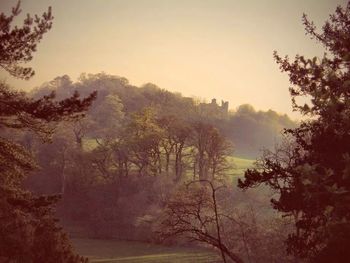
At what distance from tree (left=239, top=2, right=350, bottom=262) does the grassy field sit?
78.6 feet

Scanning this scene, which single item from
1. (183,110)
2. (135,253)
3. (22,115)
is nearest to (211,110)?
(183,110)

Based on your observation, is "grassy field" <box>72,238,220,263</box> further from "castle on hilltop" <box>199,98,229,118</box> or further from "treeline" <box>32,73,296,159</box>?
"castle on hilltop" <box>199,98,229,118</box>

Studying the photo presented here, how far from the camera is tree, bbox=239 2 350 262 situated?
9531mm

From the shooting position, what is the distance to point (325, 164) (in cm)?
1248

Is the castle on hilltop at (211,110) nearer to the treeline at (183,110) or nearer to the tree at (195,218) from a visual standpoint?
the treeline at (183,110)

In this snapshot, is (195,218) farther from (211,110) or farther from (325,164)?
(211,110)

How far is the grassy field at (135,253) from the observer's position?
3569cm

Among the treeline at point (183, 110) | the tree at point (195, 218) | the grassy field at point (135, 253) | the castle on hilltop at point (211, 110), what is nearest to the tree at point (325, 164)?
the tree at point (195, 218)

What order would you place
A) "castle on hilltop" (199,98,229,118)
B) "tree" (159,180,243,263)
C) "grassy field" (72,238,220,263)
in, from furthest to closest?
"castle on hilltop" (199,98,229,118)
"grassy field" (72,238,220,263)
"tree" (159,180,243,263)

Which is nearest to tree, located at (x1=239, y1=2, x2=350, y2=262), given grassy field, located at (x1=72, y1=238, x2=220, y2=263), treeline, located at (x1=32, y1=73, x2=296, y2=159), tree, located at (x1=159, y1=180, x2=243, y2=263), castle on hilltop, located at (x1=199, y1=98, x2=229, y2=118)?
tree, located at (x1=159, y1=180, x2=243, y2=263)

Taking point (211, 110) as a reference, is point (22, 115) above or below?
below

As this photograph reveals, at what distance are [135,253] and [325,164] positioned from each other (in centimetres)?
3105

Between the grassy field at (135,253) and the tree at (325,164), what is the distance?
24.0m

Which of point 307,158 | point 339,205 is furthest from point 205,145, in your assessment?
point 339,205
